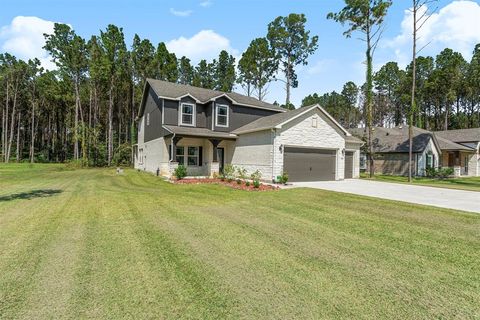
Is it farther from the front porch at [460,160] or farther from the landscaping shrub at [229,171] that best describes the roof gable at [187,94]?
the front porch at [460,160]

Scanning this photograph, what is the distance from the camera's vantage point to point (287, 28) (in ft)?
117

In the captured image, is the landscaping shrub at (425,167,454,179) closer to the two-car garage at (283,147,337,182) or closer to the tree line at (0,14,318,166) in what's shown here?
the two-car garage at (283,147,337,182)

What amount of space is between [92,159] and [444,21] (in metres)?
37.1

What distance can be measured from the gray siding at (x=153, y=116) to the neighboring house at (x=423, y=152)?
71.1 ft

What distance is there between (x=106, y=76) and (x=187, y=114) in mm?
17986

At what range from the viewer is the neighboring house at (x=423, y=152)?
26.3 meters

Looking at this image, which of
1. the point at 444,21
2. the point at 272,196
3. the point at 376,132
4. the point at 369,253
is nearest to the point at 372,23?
the point at 444,21

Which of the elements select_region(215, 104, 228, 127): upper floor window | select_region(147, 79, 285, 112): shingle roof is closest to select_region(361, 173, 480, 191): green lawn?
select_region(147, 79, 285, 112): shingle roof

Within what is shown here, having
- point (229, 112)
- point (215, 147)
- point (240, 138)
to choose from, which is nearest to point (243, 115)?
point (229, 112)

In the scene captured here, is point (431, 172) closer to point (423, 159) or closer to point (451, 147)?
point (423, 159)

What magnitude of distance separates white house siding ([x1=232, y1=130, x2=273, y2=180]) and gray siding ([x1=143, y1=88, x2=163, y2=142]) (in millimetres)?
6147

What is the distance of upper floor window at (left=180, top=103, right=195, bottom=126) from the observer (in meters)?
20.3

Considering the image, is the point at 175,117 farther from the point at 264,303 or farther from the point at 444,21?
the point at 444,21

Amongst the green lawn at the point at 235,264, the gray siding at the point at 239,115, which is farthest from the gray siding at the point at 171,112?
the green lawn at the point at 235,264
